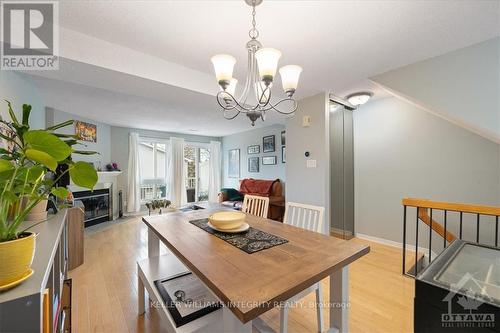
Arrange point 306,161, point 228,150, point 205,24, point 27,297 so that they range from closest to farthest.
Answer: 1. point 27,297
2. point 205,24
3. point 306,161
4. point 228,150

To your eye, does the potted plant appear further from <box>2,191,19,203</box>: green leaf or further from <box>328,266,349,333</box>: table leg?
<box>328,266,349,333</box>: table leg

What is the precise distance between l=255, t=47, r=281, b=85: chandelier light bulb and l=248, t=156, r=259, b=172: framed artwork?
4.51 m

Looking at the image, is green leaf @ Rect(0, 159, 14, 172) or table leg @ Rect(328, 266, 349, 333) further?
table leg @ Rect(328, 266, 349, 333)

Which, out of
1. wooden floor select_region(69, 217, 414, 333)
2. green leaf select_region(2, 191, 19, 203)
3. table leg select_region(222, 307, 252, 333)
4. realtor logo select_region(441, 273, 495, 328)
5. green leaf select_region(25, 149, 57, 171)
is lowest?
wooden floor select_region(69, 217, 414, 333)

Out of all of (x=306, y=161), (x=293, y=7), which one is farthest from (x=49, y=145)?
(x=306, y=161)

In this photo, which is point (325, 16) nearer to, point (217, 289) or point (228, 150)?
point (217, 289)

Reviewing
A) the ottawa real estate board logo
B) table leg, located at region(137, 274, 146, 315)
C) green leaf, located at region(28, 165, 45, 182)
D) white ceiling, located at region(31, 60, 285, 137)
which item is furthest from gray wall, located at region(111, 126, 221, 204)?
green leaf, located at region(28, 165, 45, 182)

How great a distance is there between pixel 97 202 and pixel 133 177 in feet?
3.40

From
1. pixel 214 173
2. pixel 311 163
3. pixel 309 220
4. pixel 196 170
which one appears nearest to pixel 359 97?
pixel 311 163

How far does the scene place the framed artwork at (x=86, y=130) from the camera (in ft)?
13.8

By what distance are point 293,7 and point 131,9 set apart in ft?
3.67

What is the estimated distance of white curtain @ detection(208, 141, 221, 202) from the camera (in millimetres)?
6906

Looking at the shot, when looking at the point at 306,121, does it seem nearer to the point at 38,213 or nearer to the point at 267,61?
the point at 267,61

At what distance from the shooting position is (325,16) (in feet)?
4.90
